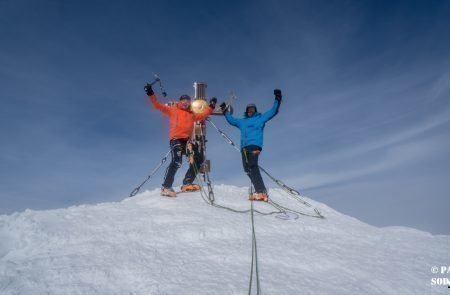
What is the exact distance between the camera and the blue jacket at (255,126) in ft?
28.7

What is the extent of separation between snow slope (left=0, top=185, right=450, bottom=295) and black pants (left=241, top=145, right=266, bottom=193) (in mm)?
1826

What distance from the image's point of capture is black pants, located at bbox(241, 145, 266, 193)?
826cm

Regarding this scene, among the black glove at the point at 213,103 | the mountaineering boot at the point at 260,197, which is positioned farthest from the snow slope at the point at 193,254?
the black glove at the point at 213,103

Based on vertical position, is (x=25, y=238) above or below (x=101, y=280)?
above

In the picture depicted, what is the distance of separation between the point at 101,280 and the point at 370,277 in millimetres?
3351

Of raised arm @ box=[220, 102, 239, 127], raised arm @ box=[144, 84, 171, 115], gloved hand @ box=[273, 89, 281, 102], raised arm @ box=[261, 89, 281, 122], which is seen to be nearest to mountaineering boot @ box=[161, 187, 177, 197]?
raised arm @ box=[144, 84, 171, 115]

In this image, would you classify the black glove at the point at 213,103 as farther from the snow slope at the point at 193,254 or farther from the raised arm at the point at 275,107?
the snow slope at the point at 193,254

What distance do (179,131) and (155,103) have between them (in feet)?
3.37

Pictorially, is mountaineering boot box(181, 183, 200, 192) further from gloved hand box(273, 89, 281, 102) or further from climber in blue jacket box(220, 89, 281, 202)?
gloved hand box(273, 89, 281, 102)

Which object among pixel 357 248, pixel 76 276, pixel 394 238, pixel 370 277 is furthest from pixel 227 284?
pixel 394 238

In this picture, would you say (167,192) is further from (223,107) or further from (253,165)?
(223,107)

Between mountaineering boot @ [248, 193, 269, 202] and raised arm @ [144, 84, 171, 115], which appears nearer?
mountaineering boot @ [248, 193, 269, 202]

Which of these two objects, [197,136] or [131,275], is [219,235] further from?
[197,136]

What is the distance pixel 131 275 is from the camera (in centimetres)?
346
